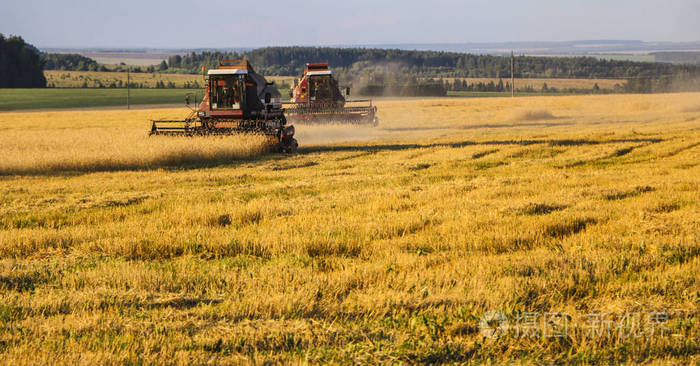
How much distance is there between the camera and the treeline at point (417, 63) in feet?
431

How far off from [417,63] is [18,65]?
81674 millimetres

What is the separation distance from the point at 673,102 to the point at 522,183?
156 feet

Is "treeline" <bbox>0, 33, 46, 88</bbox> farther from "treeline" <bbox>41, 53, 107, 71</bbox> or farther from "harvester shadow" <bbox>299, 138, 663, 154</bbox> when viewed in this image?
"harvester shadow" <bbox>299, 138, 663, 154</bbox>

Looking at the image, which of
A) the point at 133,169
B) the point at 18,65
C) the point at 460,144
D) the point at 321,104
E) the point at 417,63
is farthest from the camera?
the point at 417,63

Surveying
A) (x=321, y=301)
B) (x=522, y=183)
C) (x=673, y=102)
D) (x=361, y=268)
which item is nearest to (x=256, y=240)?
(x=361, y=268)

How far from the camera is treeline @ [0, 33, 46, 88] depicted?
102438 millimetres

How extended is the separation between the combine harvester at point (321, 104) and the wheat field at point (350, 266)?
18.1 meters

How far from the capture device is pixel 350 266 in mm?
7523

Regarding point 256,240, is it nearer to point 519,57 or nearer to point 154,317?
point 154,317

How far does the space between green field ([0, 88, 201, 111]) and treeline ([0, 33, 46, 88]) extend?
31.5ft

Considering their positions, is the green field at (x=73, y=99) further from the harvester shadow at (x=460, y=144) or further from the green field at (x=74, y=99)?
the harvester shadow at (x=460, y=144)

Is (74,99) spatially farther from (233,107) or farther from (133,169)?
(133,169)

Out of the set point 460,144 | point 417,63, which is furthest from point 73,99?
point 417,63

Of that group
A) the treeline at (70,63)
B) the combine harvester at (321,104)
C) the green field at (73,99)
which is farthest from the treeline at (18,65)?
the combine harvester at (321,104)
